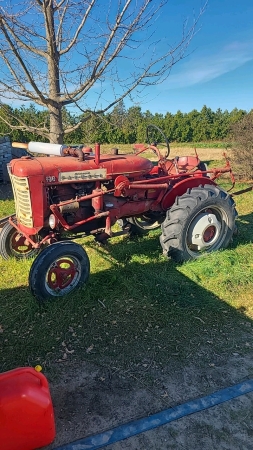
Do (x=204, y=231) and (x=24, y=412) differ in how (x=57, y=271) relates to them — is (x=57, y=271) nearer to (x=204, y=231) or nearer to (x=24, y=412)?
(x=24, y=412)

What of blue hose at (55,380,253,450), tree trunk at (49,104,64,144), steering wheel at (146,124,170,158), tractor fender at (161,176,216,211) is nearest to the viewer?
blue hose at (55,380,253,450)

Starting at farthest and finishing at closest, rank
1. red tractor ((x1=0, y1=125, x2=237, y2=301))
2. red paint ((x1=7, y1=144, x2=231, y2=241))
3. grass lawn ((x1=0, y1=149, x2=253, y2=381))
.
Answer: red paint ((x1=7, y1=144, x2=231, y2=241)) < red tractor ((x1=0, y1=125, x2=237, y2=301)) < grass lawn ((x1=0, y1=149, x2=253, y2=381))

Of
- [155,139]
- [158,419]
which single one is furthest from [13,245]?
[158,419]

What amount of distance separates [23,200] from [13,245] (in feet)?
3.15

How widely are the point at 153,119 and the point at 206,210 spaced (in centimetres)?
3351

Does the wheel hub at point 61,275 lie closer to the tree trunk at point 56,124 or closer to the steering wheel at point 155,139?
the steering wheel at point 155,139

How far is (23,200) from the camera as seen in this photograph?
3814mm

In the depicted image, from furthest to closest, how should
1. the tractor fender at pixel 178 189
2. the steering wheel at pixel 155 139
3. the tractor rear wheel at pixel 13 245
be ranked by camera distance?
the tractor fender at pixel 178 189 < the steering wheel at pixel 155 139 < the tractor rear wheel at pixel 13 245

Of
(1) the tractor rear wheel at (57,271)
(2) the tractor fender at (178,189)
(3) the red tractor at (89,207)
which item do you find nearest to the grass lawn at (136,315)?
(1) the tractor rear wheel at (57,271)

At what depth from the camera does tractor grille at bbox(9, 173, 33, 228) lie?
3.69 metres

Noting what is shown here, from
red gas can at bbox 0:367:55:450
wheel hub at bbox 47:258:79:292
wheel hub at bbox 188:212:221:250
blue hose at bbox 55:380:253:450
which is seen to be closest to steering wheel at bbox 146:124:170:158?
wheel hub at bbox 188:212:221:250

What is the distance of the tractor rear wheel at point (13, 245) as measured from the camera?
14.4ft

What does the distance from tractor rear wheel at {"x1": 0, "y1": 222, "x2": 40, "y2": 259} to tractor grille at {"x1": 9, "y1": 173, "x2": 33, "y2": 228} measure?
0.47 metres

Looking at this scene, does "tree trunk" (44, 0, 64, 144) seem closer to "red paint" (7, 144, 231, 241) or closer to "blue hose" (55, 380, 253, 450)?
"red paint" (7, 144, 231, 241)
